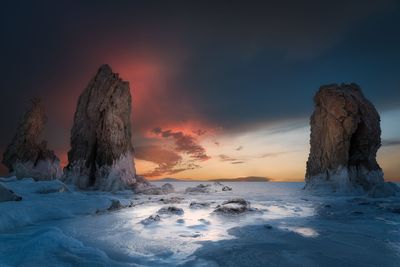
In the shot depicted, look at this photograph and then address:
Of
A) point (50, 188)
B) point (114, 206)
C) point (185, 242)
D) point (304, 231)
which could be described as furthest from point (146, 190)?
point (185, 242)

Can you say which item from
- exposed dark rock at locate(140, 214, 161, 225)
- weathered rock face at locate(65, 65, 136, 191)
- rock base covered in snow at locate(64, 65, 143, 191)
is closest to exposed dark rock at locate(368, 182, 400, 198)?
exposed dark rock at locate(140, 214, 161, 225)

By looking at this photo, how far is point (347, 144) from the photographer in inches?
1606

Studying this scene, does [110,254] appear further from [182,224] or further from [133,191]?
[133,191]

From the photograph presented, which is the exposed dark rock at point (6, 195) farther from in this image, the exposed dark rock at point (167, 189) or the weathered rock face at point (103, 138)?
the exposed dark rock at point (167, 189)

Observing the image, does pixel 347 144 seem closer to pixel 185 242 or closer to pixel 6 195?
pixel 185 242

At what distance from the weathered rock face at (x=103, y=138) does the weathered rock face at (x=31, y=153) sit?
10.7m

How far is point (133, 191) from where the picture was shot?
38.6 m

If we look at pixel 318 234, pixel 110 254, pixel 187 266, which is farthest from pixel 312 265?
pixel 110 254

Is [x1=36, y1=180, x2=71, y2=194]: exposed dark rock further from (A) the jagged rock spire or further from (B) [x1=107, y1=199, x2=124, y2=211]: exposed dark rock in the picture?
(A) the jagged rock spire

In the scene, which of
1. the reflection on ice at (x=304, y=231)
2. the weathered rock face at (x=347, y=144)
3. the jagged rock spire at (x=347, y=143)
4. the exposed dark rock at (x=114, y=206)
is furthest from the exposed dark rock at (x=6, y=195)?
the jagged rock spire at (x=347, y=143)

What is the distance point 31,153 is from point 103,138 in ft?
59.0

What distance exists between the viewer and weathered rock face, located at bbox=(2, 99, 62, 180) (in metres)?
47.8

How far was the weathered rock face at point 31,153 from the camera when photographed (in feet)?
157

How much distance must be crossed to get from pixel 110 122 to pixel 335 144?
35.5m
